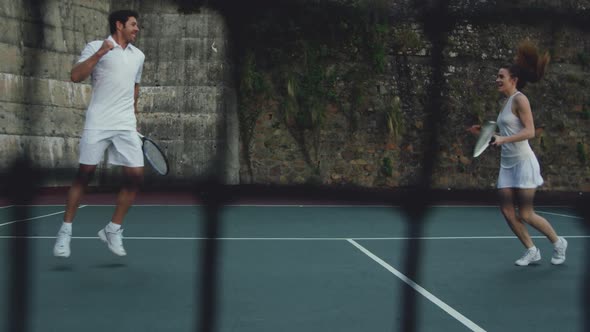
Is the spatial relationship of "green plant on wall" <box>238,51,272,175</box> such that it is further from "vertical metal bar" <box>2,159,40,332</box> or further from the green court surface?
"vertical metal bar" <box>2,159,40,332</box>

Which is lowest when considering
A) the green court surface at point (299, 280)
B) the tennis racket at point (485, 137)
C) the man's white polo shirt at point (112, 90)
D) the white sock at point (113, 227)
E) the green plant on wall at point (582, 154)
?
the green court surface at point (299, 280)

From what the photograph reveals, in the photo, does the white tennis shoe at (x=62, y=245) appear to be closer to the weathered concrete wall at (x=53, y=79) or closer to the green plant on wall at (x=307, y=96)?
the weathered concrete wall at (x=53, y=79)

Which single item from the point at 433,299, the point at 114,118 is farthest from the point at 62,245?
the point at 433,299

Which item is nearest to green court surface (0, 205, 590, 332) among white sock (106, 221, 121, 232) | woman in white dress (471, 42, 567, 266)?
white sock (106, 221, 121, 232)

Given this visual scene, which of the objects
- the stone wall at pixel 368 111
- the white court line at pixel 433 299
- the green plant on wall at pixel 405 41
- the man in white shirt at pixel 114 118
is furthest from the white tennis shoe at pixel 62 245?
the green plant on wall at pixel 405 41

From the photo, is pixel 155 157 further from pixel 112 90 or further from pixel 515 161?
pixel 515 161

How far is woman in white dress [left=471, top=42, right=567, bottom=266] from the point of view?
353 cm

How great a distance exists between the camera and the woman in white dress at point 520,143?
A: 353cm

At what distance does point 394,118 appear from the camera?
10.4 meters

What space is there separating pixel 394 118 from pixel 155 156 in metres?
6.84

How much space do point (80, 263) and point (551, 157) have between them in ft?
28.8

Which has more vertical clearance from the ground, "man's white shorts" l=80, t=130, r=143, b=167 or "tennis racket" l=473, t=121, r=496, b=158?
"tennis racket" l=473, t=121, r=496, b=158

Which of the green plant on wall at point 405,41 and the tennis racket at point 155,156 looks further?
the green plant on wall at point 405,41

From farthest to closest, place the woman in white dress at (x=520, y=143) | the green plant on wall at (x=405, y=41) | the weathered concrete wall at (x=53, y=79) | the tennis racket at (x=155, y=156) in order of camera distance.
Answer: the green plant on wall at (x=405, y=41), the weathered concrete wall at (x=53, y=79), the tennis racket at (x=155, y=156), the woman in white dress at (x=520, y=143)
